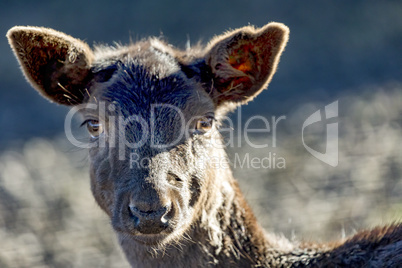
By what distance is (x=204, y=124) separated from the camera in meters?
4.58

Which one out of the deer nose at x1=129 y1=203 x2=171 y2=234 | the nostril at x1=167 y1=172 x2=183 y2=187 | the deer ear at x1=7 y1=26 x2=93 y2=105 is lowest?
the deer nose at x1=129 y1=203 x2=171 y2=234

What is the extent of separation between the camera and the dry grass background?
8.16 m

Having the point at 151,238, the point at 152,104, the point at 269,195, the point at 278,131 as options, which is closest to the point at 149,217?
the point at 151,238

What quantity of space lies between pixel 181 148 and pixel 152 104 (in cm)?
43

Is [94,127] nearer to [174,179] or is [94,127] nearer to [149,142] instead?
[149,142]

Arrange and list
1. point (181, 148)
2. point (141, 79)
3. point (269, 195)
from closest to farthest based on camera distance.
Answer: point (181, 148) < point (141, 79) < point (269, 195)

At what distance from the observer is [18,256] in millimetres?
7953

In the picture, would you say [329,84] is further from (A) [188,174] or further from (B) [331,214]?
(A) [188,174]

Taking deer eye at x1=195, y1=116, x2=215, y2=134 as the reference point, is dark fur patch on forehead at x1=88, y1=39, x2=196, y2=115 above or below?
above

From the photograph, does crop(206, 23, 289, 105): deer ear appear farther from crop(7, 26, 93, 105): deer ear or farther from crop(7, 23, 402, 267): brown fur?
crop(7, 26, 93, 105): deer ear

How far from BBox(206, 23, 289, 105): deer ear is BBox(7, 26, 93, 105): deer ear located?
3.83 feet

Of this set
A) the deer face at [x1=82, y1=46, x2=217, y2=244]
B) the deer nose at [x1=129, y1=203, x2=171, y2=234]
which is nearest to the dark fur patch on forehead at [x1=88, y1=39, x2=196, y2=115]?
the deer face at [x1=82, y1=46, x2=217, y2=244]

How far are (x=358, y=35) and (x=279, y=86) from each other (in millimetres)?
4611

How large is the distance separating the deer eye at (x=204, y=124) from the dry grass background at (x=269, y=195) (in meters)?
3.27
